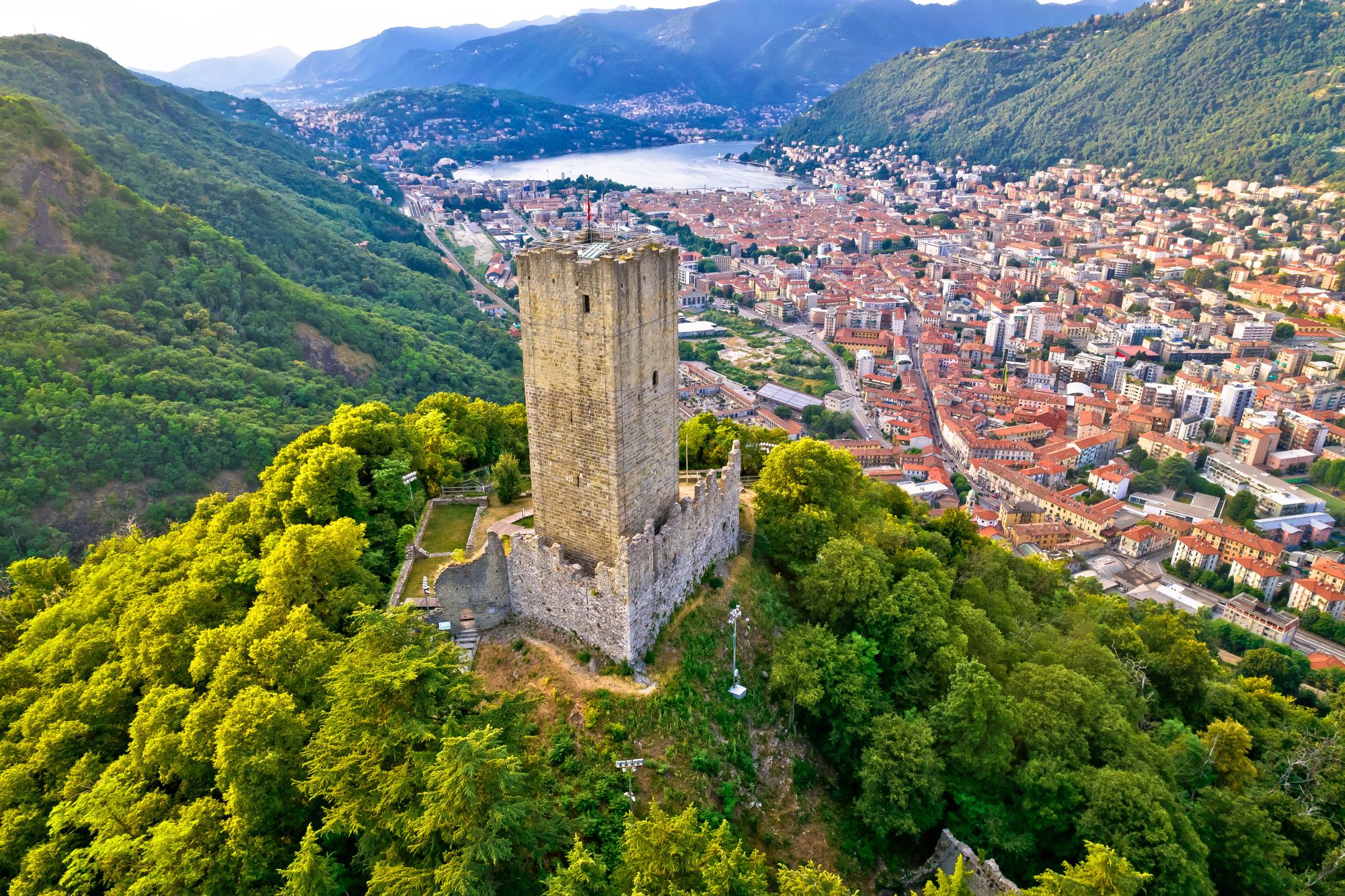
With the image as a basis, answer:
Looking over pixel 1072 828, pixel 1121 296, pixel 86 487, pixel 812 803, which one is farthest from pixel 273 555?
pixel 1121 296

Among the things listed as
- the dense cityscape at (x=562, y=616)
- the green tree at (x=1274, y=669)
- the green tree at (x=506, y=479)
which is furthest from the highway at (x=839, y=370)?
the green tree at (x=506, y=479)

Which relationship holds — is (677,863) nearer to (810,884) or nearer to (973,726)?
(810,884)

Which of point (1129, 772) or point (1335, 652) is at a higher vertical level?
point (1129, 772)

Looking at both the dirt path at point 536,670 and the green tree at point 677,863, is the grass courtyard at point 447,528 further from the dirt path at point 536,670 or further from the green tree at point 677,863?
the green tree at point 677,863

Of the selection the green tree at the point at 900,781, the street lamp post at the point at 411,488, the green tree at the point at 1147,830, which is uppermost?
the street lamp post at the point at 411,488

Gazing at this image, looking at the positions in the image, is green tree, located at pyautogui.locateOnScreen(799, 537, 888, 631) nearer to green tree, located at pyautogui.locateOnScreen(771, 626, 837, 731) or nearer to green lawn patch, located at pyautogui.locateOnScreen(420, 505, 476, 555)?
green tree, located at pyautogui.locateOnScreen(771, 626, 837, 731)

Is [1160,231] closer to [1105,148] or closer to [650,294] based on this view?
[1105,148]
